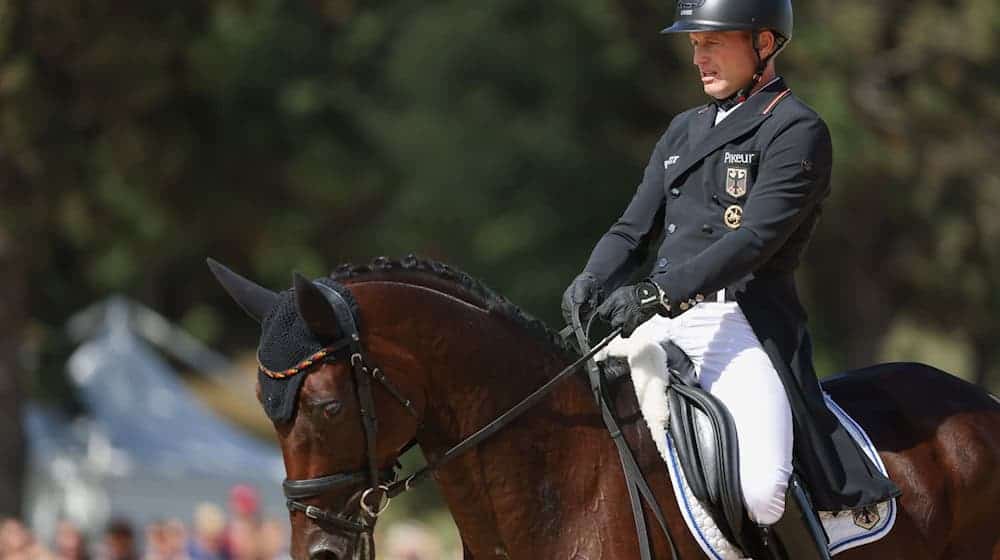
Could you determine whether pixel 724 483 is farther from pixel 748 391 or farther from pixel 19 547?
pixel 19 547

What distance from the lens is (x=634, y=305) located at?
441 centimetres

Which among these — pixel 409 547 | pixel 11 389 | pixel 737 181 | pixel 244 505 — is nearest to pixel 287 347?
pixel 737 181

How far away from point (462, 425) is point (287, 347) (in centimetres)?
60

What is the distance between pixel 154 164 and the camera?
647 inches

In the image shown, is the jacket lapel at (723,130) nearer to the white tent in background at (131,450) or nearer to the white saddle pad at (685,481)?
the white saddle pad at (685,481)

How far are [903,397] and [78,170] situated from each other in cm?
1155

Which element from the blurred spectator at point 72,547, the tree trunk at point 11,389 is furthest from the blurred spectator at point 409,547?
the tree trunk at point 11,389

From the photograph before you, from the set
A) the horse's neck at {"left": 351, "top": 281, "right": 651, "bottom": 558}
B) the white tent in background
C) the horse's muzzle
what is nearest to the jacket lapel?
the horse's neck at {"left": 351, "top": 281, "right": 651, "bottom": 558}

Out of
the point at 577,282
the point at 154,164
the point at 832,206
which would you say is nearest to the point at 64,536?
the point at 154,164

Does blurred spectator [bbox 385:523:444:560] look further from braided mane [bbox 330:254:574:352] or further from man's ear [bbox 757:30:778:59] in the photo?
man's ear [bbox 757:30:778:59]

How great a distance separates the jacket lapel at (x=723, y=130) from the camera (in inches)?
187

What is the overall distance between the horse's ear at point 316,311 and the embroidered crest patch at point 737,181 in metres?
1.31

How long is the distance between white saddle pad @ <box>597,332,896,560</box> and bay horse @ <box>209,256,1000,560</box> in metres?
0.05

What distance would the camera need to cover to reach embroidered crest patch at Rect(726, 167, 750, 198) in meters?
4.68
